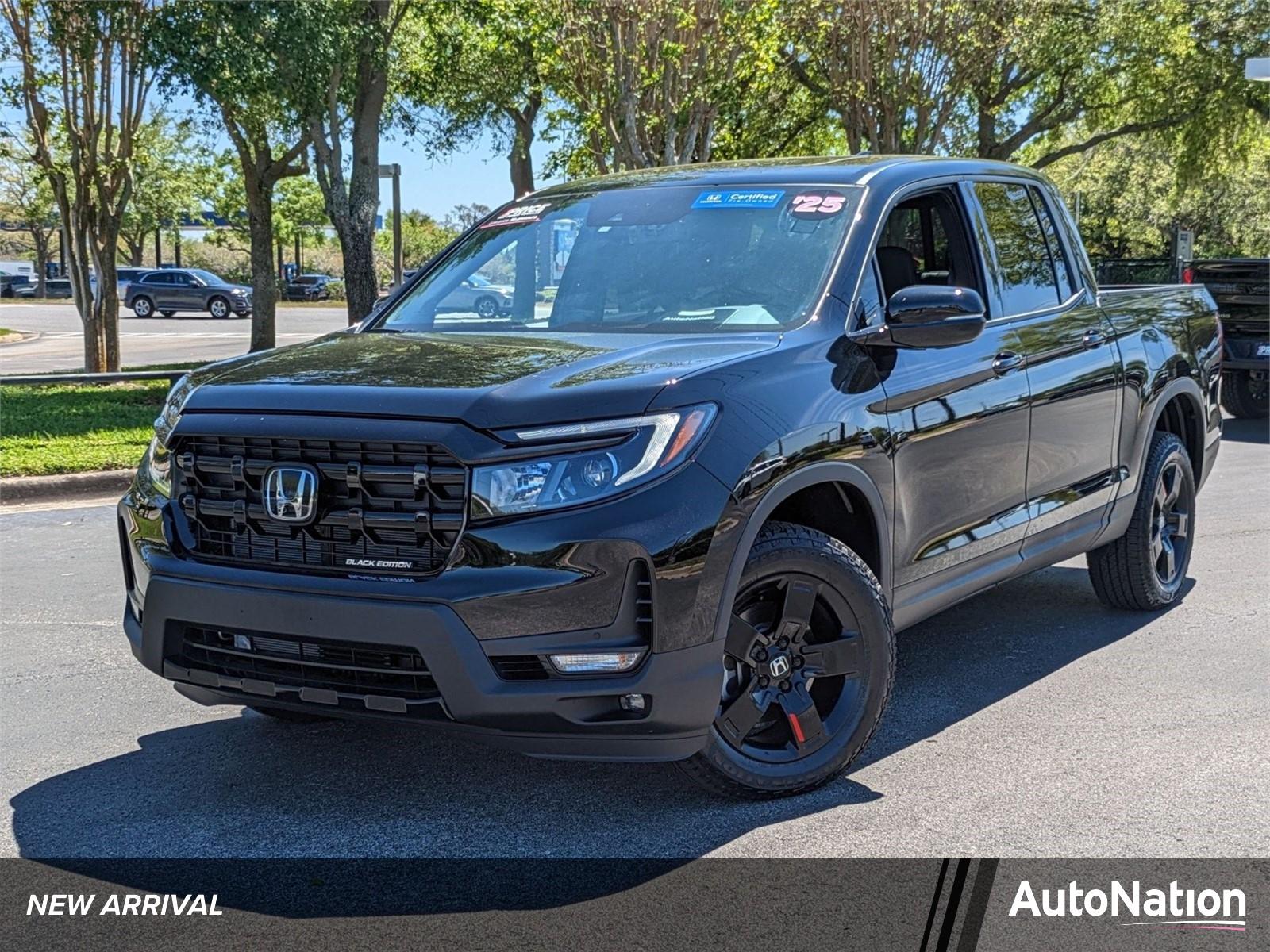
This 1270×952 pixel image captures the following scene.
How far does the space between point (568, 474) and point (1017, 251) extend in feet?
9.23

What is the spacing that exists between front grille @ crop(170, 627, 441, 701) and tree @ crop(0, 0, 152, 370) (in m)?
13.7

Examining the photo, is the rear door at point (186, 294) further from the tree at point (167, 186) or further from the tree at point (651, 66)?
the tree at point (651, 66)

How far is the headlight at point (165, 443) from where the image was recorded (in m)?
4.22

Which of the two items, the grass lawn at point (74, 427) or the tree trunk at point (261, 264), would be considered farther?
the tree trunk at point (261, 264)

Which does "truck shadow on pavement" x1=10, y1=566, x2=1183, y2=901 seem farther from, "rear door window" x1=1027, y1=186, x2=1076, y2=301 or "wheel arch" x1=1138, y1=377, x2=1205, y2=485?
"wheel arch" x1=1138, y1=377, x2=1205, y2=485

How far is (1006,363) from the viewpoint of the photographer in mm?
5289

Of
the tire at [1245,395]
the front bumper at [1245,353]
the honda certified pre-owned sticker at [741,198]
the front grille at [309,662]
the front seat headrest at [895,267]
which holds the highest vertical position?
the honda certified pre-owned sticker at [741,198]

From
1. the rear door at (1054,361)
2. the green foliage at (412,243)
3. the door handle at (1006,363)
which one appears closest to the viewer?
the door handle at (1006,363)

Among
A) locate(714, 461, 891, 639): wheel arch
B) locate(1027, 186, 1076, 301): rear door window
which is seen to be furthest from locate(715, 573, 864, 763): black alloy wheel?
locate(1027, 186, 1076, 301): rear door window

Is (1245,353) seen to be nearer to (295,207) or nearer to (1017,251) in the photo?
(1017,251)

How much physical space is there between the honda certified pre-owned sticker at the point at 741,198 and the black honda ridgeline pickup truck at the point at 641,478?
12 mm

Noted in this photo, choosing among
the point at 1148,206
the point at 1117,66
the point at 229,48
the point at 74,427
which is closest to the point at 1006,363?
the point at 74,427

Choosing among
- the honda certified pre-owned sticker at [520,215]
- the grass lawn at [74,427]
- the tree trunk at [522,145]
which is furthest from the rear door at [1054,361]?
the tree trunk at [522,145]

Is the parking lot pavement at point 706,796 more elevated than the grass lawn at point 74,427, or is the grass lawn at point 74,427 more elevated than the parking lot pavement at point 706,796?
the parking lot pavement at point 706,796
